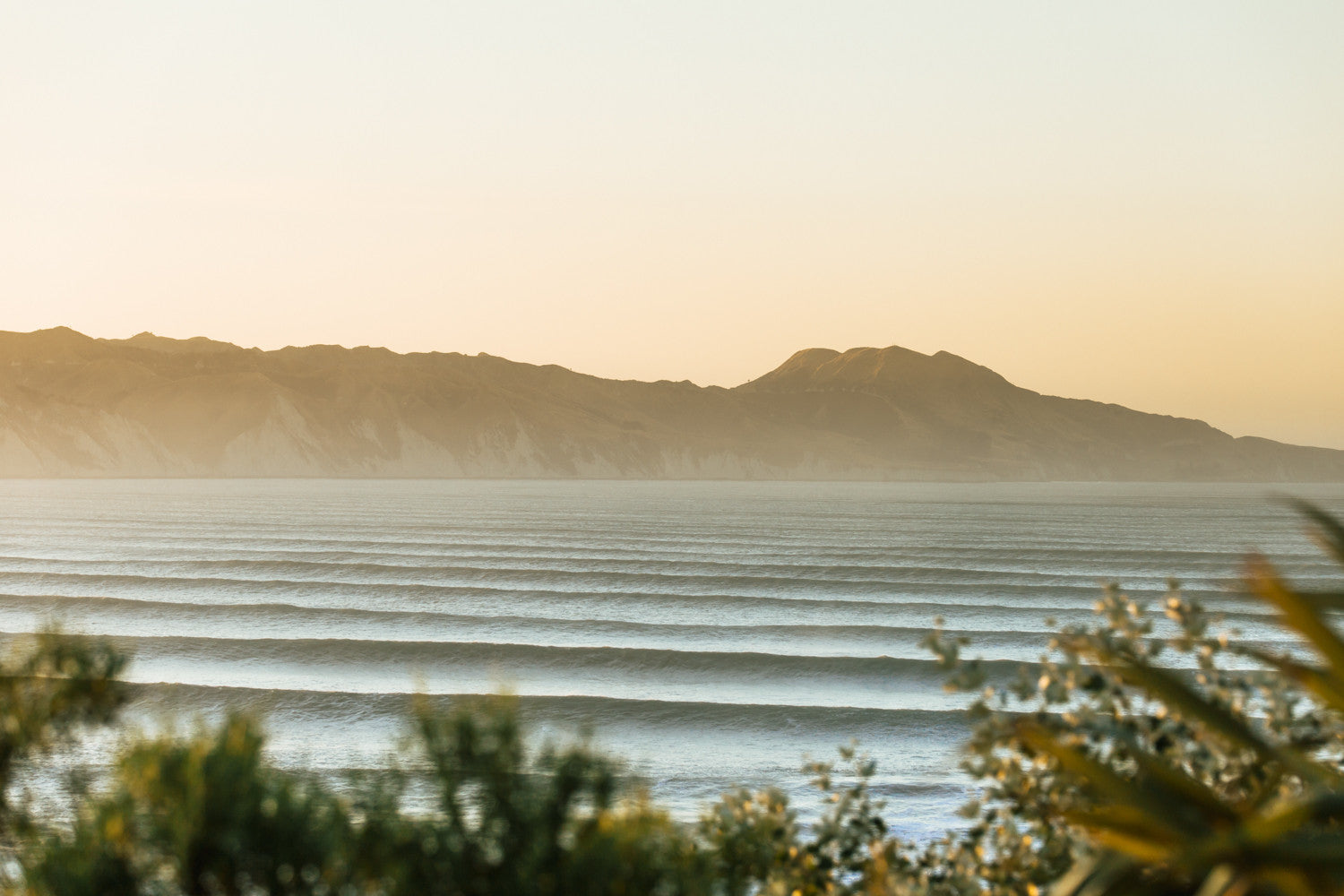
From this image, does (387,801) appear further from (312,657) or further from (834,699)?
(312,657)

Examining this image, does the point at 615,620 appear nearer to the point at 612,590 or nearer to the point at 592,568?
the point at 612,590

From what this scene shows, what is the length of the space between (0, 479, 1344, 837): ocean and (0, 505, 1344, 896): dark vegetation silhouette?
10.2 inches

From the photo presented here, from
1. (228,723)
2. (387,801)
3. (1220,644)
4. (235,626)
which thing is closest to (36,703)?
(228,723)

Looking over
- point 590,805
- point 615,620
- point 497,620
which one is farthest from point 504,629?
point 590,805

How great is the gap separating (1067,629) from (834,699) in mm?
15880

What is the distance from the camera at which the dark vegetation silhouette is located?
231 cm

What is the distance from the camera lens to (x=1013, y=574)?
45031 millimetres

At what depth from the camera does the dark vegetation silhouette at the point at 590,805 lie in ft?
7.59

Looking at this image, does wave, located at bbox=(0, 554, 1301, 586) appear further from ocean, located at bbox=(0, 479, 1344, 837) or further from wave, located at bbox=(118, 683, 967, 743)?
wave, located at bbox=(118, 683, 967, 743)

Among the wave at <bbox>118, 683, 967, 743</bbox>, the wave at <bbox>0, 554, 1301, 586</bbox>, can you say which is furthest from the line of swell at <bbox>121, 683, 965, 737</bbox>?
the wave at <bbox>0, 554, 1301, 586</bbox>

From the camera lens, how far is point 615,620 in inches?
1183

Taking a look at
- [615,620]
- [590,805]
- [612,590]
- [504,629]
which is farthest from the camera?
[612,590]

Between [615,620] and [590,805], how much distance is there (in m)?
26.9

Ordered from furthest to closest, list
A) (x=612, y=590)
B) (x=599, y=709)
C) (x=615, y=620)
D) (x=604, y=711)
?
(x=612, y=590) → (x=615, y=620) → (x=599, y=709) → (x=604, y=711)
